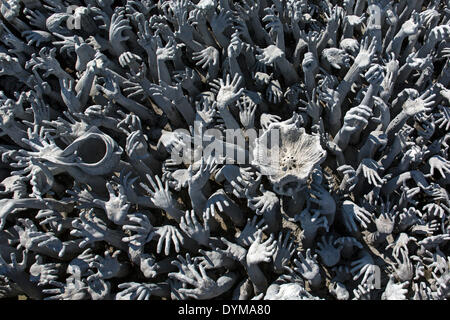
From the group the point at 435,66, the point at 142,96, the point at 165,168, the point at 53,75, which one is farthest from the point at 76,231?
the point at 435,66

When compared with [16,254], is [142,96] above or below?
above

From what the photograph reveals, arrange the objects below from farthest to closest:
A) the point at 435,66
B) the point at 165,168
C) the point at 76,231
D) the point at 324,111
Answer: the point at 435,66
the point at 324,111
the point at 165,168
the point at 76,231

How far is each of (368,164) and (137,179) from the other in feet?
8.93

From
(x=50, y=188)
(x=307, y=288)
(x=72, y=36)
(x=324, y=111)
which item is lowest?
(x=307, y=288)

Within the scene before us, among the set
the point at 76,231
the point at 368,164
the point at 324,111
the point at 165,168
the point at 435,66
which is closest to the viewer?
the point at 76,231

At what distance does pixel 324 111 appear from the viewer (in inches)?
225

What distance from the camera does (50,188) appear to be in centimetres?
508

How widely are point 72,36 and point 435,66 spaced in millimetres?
5396

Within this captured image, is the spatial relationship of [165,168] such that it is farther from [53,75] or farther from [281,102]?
[53,75]

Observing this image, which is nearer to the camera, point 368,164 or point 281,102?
point 368,164

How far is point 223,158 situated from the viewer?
188 inches

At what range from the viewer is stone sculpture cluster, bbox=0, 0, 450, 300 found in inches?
174

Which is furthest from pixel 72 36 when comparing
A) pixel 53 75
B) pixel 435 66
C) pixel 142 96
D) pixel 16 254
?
pixel 435 66

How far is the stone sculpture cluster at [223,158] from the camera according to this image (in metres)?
4.42
